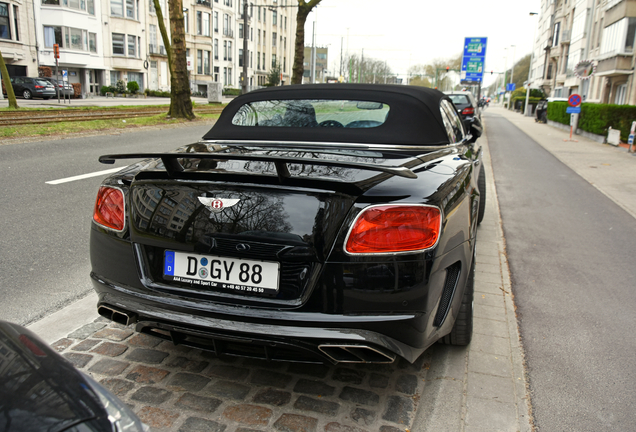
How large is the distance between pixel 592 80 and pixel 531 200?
4152cm

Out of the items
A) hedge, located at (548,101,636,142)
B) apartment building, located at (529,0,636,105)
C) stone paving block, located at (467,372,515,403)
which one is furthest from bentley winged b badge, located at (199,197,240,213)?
apartment building, located at (529,0,636,105)

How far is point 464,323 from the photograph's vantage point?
123 inches

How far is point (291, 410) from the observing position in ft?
8.39

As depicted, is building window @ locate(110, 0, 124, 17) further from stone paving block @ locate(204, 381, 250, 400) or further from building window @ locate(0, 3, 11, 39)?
stone paving block @ locate(204, 381, 250, 400)

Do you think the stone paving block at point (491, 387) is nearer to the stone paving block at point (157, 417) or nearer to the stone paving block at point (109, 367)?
the stone paving block at point (157, 417)

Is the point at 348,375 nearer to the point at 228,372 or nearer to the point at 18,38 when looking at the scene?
the point at 228,372

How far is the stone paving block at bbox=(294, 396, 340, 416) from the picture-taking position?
257 centimetres

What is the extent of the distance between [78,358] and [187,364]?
1.93 ft

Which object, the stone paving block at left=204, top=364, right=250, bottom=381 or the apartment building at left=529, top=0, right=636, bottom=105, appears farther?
the apartment building at left=529, top=0, right=636, bottom=105

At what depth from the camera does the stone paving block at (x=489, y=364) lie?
2988 millimetres

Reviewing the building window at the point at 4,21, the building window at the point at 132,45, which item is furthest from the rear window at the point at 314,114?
the building window at the point at 132,45

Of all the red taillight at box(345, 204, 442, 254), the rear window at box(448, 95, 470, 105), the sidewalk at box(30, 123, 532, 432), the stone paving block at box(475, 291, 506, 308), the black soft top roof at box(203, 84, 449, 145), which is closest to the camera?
the red taillight at box(345, 204, 442, 254)

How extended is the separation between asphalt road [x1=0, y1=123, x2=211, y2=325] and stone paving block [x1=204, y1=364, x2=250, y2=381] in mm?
1365

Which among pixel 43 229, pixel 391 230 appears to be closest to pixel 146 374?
pixel 391 230
